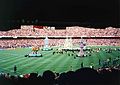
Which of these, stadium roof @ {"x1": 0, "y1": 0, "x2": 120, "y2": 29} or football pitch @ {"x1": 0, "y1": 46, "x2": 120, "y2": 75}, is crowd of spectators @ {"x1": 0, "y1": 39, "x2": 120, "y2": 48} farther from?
stadium roof @ {"x1": 0, "y1": 0, "x2": 120, "y2": 29}

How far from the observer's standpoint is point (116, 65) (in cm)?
545

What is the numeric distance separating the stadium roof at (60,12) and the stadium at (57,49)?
0.12 meters

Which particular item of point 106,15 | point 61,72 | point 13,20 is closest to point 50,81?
point 61,72

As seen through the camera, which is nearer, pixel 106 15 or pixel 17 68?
pixel 17 68

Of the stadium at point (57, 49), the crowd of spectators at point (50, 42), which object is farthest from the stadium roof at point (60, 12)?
the crowd of spectators at point (50, 42)

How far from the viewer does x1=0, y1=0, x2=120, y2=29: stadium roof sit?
5109mm

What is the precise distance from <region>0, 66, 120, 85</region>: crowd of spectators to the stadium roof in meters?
0.78

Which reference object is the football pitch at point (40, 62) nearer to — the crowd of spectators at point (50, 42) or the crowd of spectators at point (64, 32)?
the crowd of spectators at point (50, 42)

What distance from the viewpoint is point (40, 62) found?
519cm

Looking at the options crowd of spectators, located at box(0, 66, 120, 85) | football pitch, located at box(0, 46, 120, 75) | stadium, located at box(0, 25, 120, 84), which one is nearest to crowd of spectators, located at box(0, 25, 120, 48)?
stadium, located at box(0, 25, 120, 84)

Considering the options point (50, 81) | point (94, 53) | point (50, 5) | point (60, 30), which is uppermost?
point (50, 5)

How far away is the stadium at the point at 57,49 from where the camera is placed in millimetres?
5121

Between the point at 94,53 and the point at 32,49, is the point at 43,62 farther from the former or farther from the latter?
the point at 94,53

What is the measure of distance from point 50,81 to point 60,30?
2.73ft
